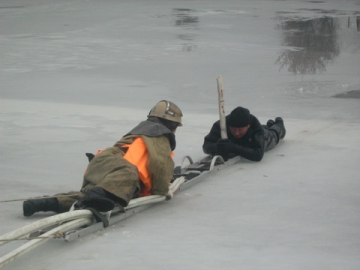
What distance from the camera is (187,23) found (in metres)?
24.5

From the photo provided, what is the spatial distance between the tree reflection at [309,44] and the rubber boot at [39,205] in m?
10.1

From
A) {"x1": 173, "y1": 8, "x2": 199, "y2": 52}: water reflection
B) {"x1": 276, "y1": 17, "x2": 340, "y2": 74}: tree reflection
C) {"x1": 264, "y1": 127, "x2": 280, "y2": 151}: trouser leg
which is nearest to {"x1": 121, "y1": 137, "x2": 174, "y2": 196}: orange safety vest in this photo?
{"x1": 264, "y1": 127, "x2": 280, "y2": 151}: trouser leg

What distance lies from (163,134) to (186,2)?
25108mm

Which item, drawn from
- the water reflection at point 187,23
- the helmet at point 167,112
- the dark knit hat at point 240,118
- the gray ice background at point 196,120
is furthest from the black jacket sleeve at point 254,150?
the water reflection at point 187,23

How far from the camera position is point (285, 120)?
11.6m

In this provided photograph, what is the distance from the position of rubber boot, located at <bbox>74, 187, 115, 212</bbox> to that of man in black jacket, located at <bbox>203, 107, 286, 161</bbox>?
8.90 feet

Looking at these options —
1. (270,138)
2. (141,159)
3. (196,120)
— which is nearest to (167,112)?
(141,159)

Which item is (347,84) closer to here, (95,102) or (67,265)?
(95,102)

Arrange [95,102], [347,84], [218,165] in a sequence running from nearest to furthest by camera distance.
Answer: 1. [218,165]
2. [95,102]
3. [347,84]

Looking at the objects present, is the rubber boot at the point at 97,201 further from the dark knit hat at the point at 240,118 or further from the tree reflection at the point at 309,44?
the tree reflection at the point at 309,44

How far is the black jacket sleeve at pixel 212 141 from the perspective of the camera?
8.95m

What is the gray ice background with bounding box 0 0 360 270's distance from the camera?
5922 millimetres

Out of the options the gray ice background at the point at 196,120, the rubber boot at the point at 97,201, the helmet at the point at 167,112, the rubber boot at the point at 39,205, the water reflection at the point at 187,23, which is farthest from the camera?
the water reflection at the point at 187,23

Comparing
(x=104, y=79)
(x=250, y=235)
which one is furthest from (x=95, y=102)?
(x=250, y=235)
